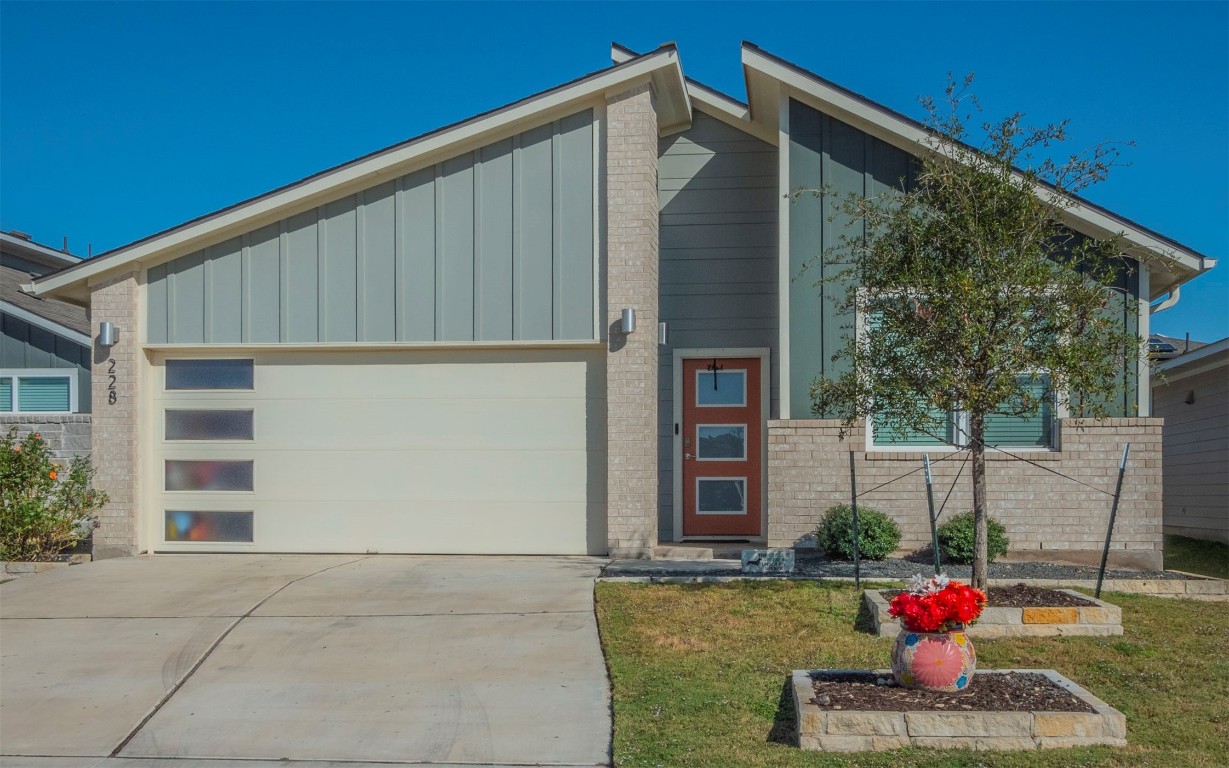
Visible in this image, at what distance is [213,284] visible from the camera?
12016 mm

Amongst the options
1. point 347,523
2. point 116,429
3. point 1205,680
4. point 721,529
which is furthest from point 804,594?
point 116,429

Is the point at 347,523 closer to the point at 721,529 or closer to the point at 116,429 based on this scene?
the point at 116,429

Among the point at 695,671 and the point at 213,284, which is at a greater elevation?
the point at 213,284

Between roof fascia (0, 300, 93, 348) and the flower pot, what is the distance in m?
13.2

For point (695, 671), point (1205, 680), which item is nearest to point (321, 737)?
point (695, 671)

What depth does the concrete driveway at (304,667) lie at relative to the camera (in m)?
6.20

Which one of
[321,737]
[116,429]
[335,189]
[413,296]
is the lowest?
[321,737]

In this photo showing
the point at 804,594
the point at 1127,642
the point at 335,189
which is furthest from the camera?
the point at 335,189

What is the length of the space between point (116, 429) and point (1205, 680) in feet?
33.9

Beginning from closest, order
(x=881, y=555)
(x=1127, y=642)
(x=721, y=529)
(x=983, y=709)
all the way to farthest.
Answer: (x=983, y=709)
(x=1127, y=642)
(x=881, y=555)
(x=721, y=529)

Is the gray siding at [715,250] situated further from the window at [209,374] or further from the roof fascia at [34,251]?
the roof fascia at [34,251]

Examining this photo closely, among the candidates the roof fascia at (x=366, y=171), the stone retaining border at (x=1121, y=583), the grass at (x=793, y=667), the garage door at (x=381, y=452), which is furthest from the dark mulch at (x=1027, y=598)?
the roof fascia at (x=366, y=171)

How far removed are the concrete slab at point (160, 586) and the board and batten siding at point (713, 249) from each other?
4.35 m

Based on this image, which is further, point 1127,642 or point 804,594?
point 804,594
